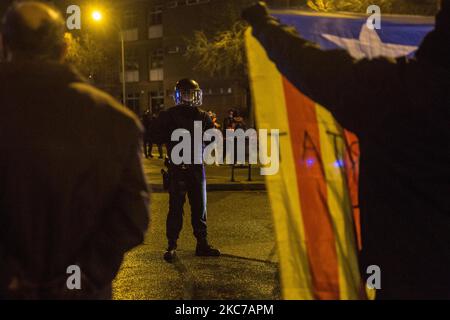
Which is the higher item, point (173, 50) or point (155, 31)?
point (155, 31)

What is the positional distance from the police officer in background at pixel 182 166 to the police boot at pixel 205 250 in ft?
0.52

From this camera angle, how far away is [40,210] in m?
1.75

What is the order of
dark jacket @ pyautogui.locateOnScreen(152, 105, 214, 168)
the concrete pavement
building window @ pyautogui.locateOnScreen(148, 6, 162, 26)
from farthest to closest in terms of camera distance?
building window @ pyautogui.locateOnScreen(148, 6, 162, 26), dark jacket @ pyautogui.locateOnScreen(152, 105, 214, 168), the concrete pavement

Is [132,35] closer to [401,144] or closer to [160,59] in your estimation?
[160,59]

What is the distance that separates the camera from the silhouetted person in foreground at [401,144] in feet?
6.48

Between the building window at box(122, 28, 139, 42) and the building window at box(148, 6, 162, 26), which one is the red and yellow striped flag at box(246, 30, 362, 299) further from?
the building window at box(122, 28, 139, 42)

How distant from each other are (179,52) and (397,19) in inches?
1473

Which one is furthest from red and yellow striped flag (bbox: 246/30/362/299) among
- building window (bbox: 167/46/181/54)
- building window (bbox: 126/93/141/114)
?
building window (bbox: 126/93/141/114)

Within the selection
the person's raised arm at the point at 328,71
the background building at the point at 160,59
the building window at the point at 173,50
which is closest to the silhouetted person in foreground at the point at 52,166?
the person's raised arm at the point at 328,71

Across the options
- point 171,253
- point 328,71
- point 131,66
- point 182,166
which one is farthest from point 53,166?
point 131,66

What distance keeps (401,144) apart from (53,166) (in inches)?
49.6

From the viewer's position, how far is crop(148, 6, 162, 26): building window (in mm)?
42188

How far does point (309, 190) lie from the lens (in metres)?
2.47

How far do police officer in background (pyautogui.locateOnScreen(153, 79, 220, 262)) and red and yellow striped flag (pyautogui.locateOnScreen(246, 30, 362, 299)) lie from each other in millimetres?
3136
